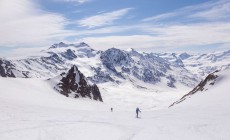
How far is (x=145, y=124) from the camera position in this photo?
121ft

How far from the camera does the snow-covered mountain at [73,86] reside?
374 feet

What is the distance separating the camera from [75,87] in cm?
12281

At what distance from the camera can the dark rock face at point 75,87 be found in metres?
114

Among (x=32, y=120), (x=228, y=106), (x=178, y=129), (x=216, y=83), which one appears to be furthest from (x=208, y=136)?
(x=216, y=83)

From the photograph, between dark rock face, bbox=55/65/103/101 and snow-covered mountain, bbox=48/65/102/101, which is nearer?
snow-covered mountain, bbox=48/65/102/101

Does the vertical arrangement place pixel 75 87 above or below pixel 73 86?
below

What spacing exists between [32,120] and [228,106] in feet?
107

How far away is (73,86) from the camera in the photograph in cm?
12219

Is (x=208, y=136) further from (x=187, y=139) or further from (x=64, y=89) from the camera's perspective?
(x=64, y=89)

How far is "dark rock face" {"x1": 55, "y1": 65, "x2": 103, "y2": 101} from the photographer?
4505 inches

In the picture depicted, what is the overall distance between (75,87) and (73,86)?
1054 mm

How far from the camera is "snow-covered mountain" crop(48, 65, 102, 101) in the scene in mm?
113894

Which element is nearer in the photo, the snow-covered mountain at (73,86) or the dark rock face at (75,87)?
the snow-covered mountain at (73,86)

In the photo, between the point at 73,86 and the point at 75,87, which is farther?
the point at 75,87
